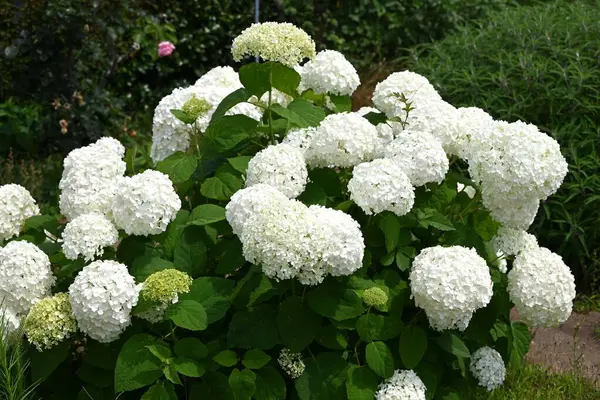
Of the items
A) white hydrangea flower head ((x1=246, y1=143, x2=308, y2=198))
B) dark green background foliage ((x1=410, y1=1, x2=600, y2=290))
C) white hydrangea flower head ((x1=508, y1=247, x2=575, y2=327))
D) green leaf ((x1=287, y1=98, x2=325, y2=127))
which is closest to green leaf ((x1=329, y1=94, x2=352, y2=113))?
green leaf ((x1=287, y1=98, x2=325, y2=127))

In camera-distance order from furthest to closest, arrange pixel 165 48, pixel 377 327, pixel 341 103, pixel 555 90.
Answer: pixel 165 48 → pixel 555 90 → pixel 341 103 → pixel 377 327

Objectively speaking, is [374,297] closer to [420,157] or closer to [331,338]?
[331,338]

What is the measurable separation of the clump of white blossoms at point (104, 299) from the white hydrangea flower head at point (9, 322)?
257 mm

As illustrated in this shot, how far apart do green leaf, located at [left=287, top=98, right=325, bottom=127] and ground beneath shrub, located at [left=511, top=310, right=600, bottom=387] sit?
1443 mm

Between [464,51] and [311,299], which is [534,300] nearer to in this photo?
[311,299]

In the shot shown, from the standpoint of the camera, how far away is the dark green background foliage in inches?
180

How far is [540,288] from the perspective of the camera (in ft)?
8.64

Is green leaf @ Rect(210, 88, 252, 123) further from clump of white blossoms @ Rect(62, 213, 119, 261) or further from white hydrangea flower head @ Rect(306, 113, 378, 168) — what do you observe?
clump of white blossoms @ Rect(62, 213, 119, 261)

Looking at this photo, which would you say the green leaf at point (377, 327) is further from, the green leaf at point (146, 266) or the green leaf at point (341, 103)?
the green leaf at point (341, 103)

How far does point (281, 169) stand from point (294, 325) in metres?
0.47

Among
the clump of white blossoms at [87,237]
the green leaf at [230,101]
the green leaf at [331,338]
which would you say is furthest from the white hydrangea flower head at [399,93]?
the clump of white blossoms at [87,237]

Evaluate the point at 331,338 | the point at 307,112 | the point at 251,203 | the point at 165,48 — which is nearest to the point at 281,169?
the point at 251,203

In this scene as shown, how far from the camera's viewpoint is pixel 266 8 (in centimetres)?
830

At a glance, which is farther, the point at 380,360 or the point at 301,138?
the point at 301,138
